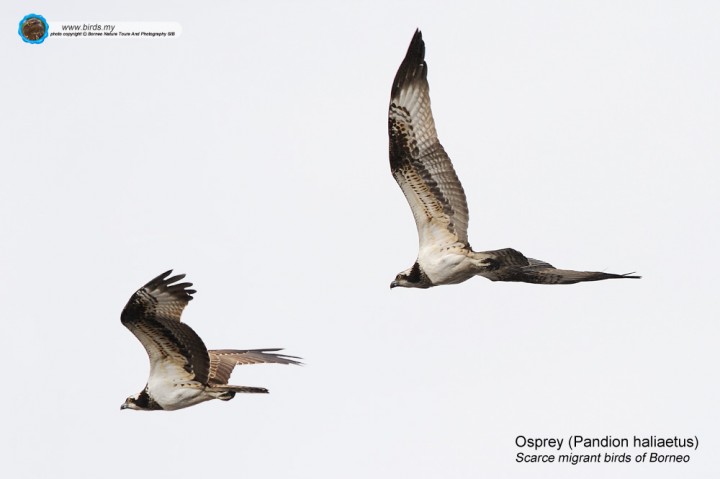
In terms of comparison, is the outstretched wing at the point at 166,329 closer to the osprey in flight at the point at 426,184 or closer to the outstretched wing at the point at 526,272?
the osprey in flight at the point at 426,184

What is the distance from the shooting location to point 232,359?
2481 cm

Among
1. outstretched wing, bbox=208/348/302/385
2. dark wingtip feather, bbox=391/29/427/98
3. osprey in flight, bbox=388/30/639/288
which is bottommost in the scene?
outstretched wing, bbox=208/348/302/385

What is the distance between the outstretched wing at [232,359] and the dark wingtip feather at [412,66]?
475 centimetres

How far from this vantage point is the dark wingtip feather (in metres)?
22.6

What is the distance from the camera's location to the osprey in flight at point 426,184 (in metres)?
22.4

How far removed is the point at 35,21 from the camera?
104 feet

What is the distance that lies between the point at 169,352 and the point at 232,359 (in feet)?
8.43

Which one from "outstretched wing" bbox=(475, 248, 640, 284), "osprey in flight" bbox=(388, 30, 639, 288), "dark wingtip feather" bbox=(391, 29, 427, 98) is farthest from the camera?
"dark wingtip feather" bbox=(391, 29, 427, 98)

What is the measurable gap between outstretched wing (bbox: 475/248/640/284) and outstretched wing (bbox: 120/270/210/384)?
3974 mm

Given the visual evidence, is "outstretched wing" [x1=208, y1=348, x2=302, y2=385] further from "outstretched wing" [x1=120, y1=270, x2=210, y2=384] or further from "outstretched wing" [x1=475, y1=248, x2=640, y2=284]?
"outstretched wing" [x1=475, y1=248, x2=640, y2=284]

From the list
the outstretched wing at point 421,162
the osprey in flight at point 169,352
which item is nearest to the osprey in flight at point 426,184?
the outstretched wing at point 421,162

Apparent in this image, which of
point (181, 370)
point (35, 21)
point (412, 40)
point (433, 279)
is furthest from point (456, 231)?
point (35, 21)

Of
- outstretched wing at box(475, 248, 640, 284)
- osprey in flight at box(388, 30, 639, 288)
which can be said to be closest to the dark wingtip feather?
osprey in flight at box(388, 30, 639, 288)

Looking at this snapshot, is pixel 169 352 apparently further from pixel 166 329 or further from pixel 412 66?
pixel 412 66
